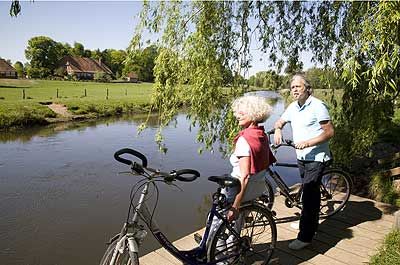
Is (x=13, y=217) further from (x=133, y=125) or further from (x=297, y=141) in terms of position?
(x=133, y=125)

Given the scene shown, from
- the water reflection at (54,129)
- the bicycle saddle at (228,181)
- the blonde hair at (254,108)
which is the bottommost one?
the water reflection at (54,129)

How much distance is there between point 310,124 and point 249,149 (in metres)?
0.99

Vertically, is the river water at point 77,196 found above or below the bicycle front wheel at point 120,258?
below

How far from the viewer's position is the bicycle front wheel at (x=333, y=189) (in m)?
4.26

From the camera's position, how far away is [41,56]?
198 feet

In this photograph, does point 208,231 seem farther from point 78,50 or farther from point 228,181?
point 78,50

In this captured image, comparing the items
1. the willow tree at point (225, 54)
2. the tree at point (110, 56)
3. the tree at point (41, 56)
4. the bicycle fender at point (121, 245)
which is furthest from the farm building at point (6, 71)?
the bicycle fender at point (121, 245)

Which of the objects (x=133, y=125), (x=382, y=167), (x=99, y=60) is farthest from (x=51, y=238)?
(x=99, y=60)

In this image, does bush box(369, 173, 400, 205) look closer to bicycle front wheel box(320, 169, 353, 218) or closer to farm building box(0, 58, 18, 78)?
bicycle front wheel box(320, 169, 353, 218)

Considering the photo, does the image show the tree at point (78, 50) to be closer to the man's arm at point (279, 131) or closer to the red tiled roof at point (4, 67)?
the red tiled roof at point (4, 67)

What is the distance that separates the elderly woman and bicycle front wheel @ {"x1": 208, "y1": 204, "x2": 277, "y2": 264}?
207 mm

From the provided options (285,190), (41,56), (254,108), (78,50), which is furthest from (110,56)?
(254,108)

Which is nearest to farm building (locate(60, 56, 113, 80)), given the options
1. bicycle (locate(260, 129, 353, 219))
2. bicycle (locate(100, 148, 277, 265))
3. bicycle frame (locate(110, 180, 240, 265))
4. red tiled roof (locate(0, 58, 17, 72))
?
red tiled roof (locate(0, 58, 17, 72))

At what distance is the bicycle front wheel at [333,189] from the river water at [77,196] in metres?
1.51
